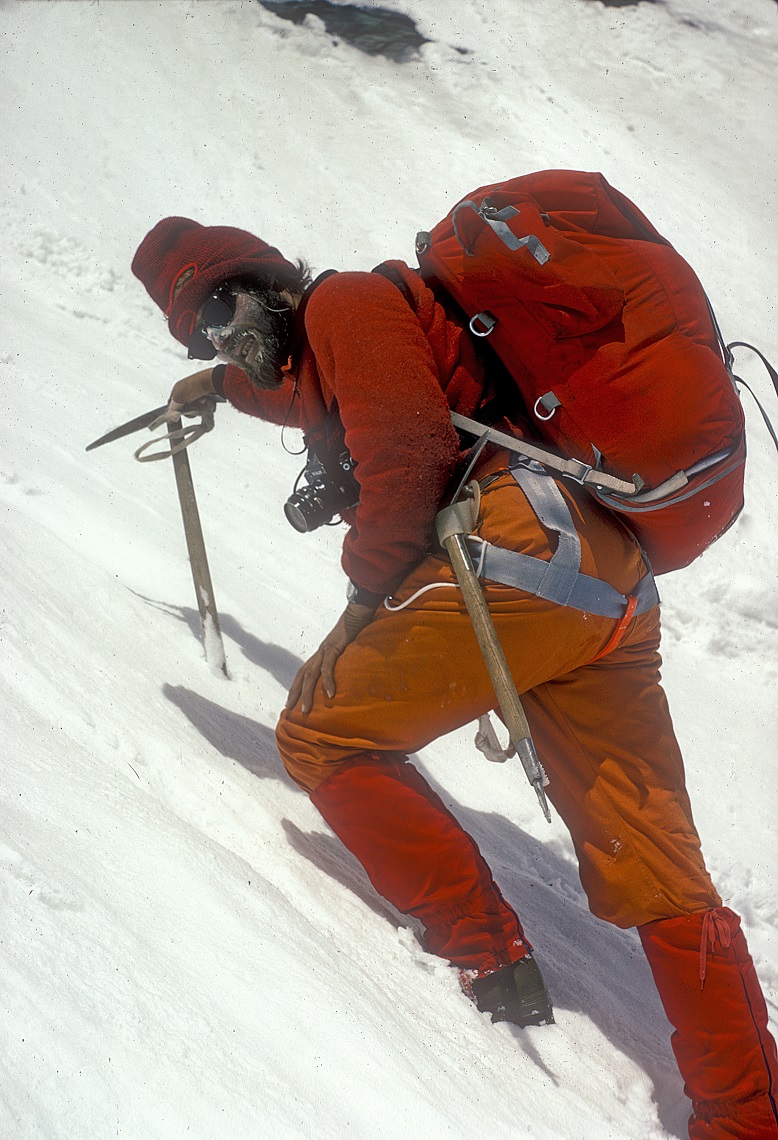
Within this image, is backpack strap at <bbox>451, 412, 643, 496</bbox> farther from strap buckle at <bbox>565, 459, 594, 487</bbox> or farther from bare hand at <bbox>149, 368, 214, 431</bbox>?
bare hand at <bbox>149, 368, 214, 431</bbox>

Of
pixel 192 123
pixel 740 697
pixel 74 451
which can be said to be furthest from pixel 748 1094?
pixel 192 123

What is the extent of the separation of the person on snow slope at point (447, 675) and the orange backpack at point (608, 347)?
11 centimetres

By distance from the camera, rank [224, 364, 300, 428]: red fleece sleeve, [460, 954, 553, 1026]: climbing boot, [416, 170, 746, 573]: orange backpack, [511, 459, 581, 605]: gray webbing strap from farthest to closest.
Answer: [224, 364, 300, 428]: red fleece sleeve → [460, 954, 553, 1026]: climbing boot → [511, 459, 581, 605]: gray webbing strap → [416, 170, 746, 573]: orange backpack

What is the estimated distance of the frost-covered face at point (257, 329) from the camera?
1.75m

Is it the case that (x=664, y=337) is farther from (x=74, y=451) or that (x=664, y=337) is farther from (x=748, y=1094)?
(x=74, y=451)

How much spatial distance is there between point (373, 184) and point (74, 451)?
10.9 ft

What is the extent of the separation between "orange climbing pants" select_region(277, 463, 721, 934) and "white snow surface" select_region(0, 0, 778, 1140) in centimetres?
32

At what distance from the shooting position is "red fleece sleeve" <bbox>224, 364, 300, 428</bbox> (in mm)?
2201

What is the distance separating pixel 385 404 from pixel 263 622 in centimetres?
175

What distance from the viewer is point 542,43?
631cm

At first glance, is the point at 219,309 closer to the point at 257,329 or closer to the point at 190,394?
the point at 257,329

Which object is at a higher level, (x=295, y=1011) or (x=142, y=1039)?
(x=142, y=1039)

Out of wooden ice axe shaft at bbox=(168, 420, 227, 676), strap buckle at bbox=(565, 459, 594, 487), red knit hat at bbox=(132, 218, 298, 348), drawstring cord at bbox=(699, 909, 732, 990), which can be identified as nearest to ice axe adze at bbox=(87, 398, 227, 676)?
wooden ice axe shaft at bbox=(168, 420, 227, 676)

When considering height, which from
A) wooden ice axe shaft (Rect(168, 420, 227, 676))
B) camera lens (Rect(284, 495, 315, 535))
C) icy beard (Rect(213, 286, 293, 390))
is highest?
icy beard (Rect(213, 286, 293, 390))
